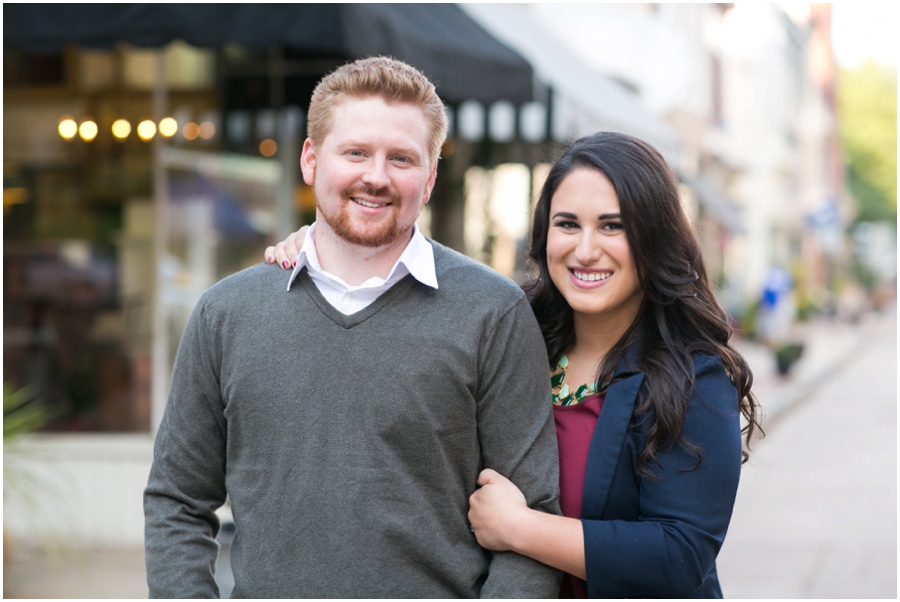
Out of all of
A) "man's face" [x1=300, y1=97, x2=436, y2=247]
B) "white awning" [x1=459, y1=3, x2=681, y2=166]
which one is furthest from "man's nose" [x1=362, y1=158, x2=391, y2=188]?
"white awning" [x1=459, y1=3, x2=681, y2=166]

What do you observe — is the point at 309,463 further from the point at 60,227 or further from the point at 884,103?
the point at 884,103

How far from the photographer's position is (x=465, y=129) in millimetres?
8242

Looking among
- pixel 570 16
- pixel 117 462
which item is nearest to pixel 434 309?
pixel 117 462

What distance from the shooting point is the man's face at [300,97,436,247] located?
2.33 metres

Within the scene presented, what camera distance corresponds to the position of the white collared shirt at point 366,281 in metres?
2.39

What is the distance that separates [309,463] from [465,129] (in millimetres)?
6205

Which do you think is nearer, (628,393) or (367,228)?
(367,228)

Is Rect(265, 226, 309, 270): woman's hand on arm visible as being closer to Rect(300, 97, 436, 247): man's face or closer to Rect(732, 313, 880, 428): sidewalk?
Rect(300, 97, 436, 247): man's face

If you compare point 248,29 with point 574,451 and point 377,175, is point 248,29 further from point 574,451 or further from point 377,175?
point 574,451

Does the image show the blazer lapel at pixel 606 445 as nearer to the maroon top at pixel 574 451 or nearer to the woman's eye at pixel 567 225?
the maroon top at pixel 574 451

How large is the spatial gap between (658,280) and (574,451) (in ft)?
1.60

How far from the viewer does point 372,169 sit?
232 centimetres

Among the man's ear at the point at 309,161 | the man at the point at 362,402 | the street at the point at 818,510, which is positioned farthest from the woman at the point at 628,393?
the street at the point at 818,510

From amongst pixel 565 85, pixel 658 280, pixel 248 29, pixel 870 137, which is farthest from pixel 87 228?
pixel 870 137
